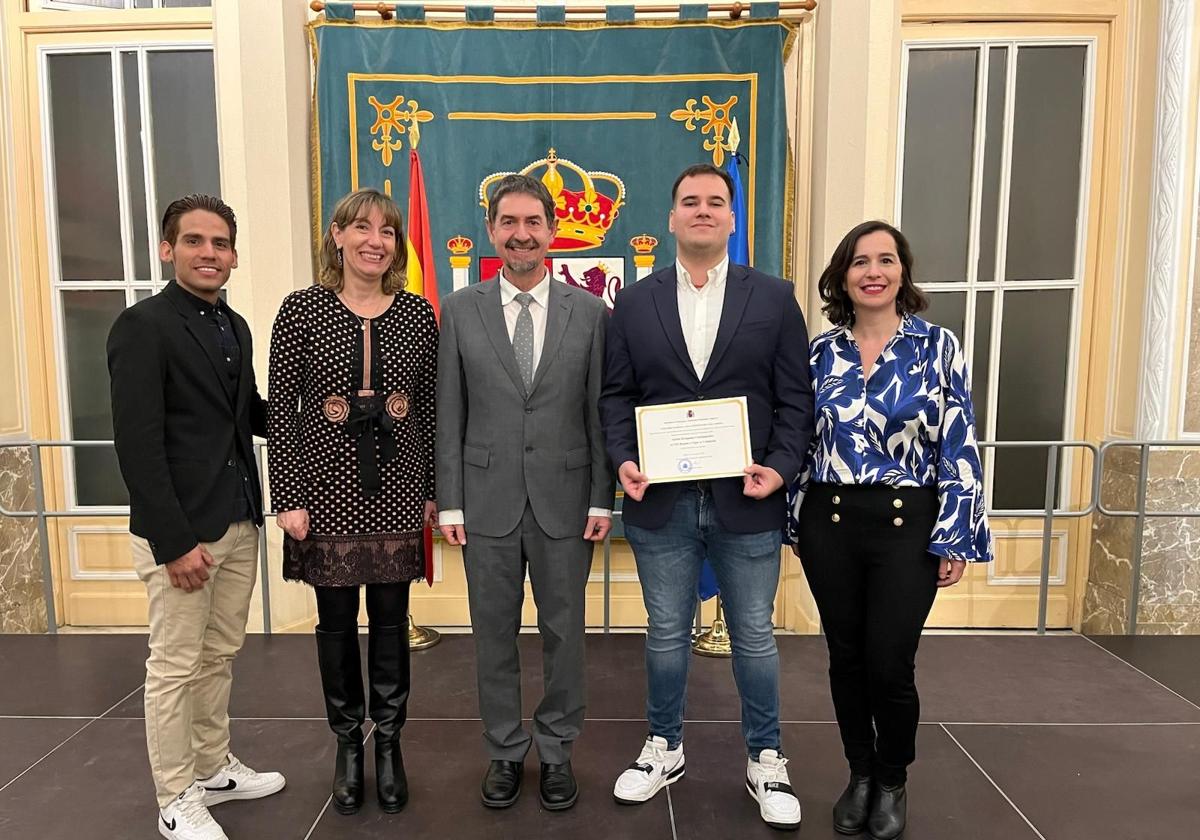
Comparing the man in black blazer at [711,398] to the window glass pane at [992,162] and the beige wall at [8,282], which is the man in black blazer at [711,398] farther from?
the beige wall at [8,282]

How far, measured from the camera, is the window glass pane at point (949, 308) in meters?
4.74

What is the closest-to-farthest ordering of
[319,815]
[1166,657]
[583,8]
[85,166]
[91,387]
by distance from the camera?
[319,815] → [1166,657] → [583,8] → [85,166] → [91,387]

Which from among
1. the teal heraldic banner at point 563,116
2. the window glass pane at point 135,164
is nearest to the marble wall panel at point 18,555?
the window glass pane at point 135,164

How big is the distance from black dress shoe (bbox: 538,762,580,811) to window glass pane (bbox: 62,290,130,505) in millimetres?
3994

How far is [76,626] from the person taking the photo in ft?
16.3

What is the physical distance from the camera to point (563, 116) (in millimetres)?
4312

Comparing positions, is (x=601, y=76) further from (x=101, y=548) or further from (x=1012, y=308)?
(x=101, y=548)

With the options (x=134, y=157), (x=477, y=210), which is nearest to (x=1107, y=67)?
(x=477, y=210)

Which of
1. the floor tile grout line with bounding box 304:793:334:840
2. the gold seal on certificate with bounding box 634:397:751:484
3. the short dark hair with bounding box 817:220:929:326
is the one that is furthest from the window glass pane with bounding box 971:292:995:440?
the floor tile grout line with bounding box 304:793:334:840

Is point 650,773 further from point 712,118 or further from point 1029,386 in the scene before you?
point 1029,386

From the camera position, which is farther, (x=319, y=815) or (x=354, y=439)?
(x=319, y=815)

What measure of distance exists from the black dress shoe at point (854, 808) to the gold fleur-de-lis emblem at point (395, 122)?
3.75 meters

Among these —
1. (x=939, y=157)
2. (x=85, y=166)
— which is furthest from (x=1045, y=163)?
(x=85, y=166)

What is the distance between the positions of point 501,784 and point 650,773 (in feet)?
1.53
